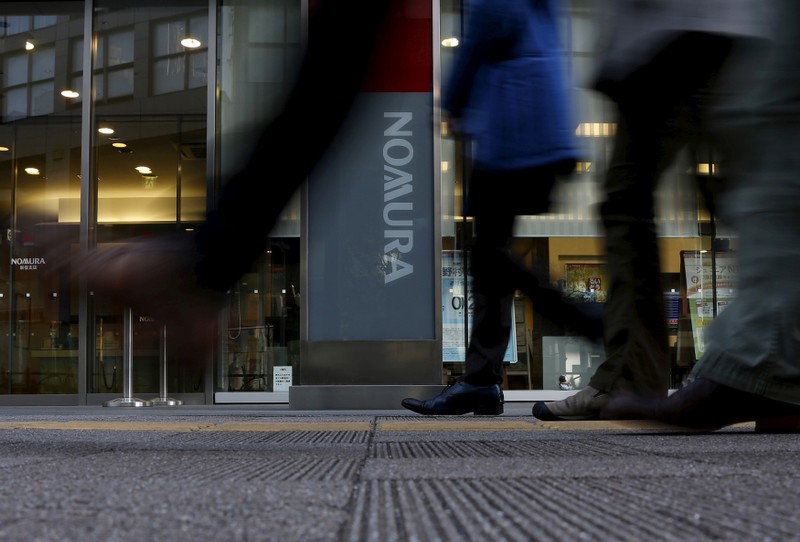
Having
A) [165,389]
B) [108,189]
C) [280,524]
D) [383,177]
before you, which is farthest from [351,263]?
[280,524]

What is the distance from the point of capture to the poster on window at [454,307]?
6.84m

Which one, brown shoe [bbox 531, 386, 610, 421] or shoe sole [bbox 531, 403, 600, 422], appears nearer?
brown shoe [bbox 531, 386, 610, 421]

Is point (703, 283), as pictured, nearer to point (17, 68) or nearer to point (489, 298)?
point (489, 298)

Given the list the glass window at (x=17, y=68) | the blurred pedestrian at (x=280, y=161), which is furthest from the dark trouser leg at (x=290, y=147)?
the glass window at (x=17, y=68)

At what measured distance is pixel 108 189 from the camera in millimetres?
7617

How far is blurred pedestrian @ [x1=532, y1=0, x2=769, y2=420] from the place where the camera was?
194 cm

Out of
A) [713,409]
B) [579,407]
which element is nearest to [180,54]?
[579,407]

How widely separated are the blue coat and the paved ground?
0.77 meters

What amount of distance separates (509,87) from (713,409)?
1.01 m

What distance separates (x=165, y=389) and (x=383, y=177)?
2.49 m

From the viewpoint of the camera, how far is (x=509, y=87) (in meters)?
2.37

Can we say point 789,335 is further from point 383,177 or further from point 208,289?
point 383,177

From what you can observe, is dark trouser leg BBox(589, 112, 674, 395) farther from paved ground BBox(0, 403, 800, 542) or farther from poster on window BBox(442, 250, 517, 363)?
poster on window BBox(442, 250, 517, 363)

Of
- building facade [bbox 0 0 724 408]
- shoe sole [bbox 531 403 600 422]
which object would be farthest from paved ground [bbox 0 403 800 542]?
building facade [bbox 0 0 724 408]
